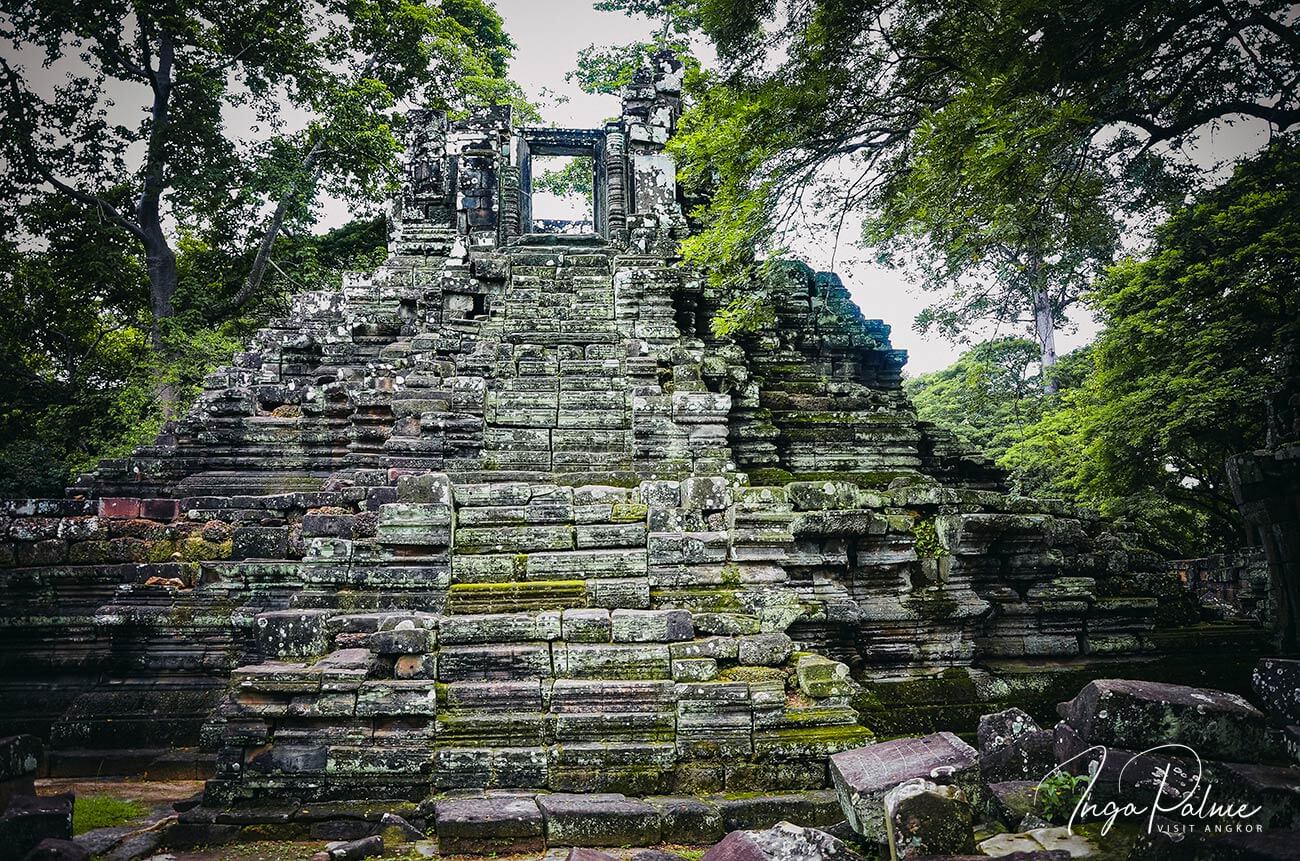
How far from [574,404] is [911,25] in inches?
200

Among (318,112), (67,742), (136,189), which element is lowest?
(67,742)

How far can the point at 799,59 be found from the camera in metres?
6.16

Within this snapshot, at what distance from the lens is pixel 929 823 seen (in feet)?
9.98

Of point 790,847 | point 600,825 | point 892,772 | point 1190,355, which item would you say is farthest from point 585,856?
point 1190,355

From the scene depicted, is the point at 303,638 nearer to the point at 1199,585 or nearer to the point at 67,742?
the point at 67,742

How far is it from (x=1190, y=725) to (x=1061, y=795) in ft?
2.33

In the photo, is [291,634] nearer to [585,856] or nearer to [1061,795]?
[585,856]

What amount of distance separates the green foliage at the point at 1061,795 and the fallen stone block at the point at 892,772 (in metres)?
0.30

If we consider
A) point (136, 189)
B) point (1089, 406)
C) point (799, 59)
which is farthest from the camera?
point (136, 189)

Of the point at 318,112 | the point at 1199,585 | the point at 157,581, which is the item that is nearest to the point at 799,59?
the point at 157,581

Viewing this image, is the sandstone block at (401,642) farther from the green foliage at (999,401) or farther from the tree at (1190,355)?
the green foliage at (999,401)

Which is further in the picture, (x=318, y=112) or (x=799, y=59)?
(x=318, y=112)

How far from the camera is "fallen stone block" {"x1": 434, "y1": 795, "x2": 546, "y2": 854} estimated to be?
4.19 metres

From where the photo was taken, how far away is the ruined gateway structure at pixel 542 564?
4809 millimetres
